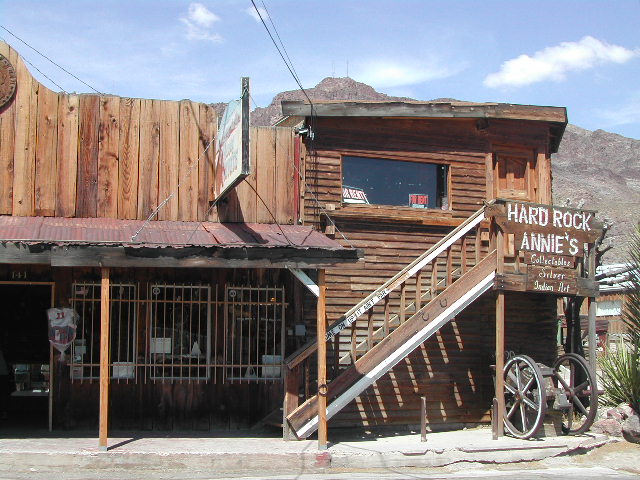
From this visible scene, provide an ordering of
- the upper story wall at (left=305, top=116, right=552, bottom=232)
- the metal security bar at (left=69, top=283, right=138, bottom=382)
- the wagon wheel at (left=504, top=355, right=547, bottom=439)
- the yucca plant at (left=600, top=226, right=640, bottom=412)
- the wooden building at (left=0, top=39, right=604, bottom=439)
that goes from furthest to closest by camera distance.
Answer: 1. the upper story wall at (left=305, top=116, right=552, bottom=232)
2. the yucca plant at (left=600, top=226, right=640, bottom=412)
3. the metal security bar at (left=69, top=283, right=138, bottom=382)
4. the wagon wheel at (left=504, top=355, right=547, bottom=439)
5. the wooden building at (left=0, top=39, right=604, bottom=439)

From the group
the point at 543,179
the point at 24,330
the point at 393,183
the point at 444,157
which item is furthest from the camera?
the point at 24,330

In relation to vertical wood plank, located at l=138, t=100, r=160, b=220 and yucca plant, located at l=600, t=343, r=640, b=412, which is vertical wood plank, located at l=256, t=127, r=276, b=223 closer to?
vertical wood plank, located at l=138, t=100, r=160, b=220

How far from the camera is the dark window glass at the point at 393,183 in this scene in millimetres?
13930

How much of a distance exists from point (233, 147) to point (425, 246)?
4505mm

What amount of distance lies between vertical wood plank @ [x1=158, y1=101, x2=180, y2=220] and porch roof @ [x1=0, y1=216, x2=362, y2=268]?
1.17 feet

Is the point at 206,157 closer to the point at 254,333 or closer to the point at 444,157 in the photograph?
the point at 254,333

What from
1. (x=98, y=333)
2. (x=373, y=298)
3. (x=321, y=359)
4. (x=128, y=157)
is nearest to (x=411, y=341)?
(x=373, y=298)

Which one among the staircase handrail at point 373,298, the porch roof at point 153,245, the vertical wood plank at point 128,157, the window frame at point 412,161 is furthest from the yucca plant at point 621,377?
the vertical wood plank at point 128,157

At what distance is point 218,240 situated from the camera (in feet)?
37.3

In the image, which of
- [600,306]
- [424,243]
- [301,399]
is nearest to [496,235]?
[424,243]

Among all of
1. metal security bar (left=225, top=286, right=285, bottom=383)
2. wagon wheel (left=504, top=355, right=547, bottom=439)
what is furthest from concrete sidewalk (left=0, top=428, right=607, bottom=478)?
metal security bar (left=225, top=286, right=285, bottom=383)

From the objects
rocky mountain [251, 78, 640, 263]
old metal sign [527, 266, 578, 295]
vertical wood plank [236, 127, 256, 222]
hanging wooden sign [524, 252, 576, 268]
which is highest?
rocky mountain [251, 78, 640, 263]

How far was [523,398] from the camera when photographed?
1259cm

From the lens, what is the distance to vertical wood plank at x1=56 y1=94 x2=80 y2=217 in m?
12.2
